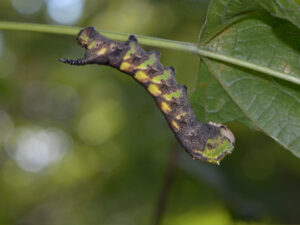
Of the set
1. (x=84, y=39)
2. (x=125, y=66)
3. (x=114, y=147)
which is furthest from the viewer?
(x=114, y=147)

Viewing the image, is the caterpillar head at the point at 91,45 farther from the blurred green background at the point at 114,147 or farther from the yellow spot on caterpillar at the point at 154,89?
the blurred green background at the point at 114,147

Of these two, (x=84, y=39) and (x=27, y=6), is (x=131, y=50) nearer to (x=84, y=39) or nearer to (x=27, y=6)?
(x=84, y=39)

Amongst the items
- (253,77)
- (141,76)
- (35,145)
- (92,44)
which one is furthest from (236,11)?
(35,145)

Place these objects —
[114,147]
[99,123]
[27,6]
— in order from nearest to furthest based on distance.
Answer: [27,6] → [114,147] → [99,123]

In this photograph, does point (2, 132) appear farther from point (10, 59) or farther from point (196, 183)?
point (196, 183)

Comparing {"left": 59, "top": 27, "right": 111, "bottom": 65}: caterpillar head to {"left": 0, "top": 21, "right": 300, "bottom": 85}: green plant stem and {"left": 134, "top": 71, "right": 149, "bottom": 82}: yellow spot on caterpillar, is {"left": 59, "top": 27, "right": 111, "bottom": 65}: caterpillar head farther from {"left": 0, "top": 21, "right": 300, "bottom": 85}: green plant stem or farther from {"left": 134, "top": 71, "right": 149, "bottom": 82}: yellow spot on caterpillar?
{"left": 134, "top": 71, "right": 149, "bottom": 82}: yellow spot on caterpillar

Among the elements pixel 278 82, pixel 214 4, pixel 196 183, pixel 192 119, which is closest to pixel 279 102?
pixel 278 82
